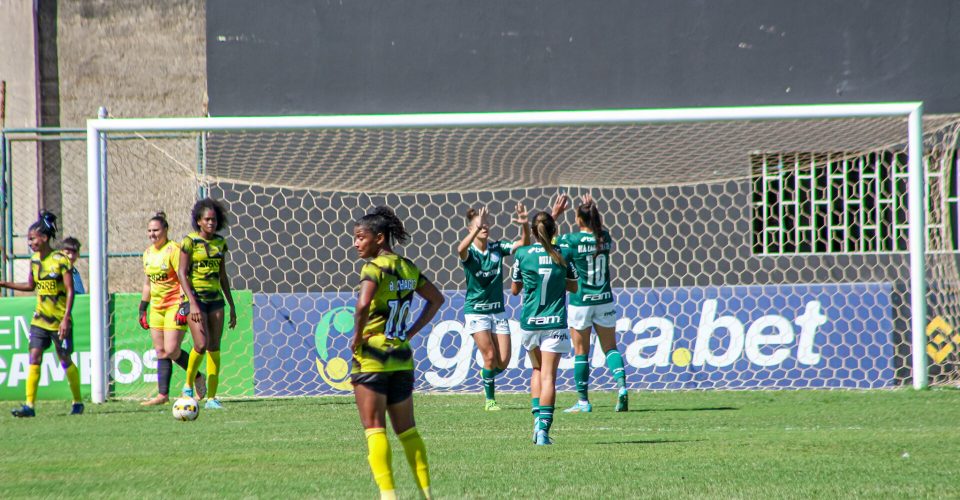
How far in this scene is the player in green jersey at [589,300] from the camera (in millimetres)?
10266

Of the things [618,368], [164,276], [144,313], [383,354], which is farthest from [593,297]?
[383,354]

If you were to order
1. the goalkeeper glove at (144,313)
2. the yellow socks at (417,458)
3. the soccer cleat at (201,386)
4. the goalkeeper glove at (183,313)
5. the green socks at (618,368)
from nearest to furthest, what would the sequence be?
the yellow socks at (417,458)
the green socks at (618,368)
the goalkeeper glove at (183,313)
the goalkeeper glove at (144,313)
the soccer cleat at (201,386)

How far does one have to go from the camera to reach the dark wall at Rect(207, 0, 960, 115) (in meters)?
15.6

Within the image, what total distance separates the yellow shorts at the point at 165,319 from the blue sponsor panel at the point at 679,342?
→ 5.38 feet

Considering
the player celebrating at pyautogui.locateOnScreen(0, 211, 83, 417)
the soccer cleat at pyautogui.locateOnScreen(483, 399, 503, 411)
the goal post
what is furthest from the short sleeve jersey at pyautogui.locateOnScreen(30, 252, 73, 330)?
the soccer cleat at pyautogui.locateOnScreen(483, 399, 503, 411)

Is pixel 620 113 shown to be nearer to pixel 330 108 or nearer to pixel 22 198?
pixel 330 108

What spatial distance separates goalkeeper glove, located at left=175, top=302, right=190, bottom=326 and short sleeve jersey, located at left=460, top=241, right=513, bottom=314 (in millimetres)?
2671

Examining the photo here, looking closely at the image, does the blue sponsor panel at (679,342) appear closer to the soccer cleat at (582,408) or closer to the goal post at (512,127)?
the goal post at (512,127)

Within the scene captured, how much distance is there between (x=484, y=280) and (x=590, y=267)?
122 cm

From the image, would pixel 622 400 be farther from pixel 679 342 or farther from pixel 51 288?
pixel 51 288

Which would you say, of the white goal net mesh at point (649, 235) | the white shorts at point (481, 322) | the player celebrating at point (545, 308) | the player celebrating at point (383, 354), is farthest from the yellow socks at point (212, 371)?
the player celebrating at point (383, 354)

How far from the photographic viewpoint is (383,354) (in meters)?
5.44

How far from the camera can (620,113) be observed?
12109 mm

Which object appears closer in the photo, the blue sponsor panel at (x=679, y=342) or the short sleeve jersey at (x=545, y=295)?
the short sleeve jersey at (x=545, y=295)
